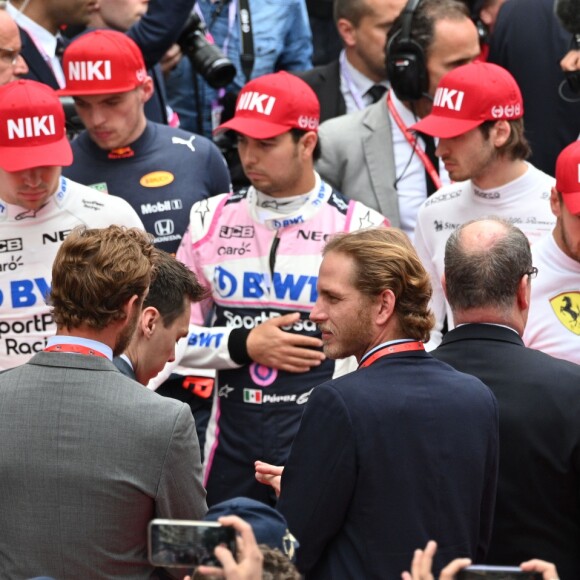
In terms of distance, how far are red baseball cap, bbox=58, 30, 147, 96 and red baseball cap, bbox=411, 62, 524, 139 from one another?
1316 millimetres

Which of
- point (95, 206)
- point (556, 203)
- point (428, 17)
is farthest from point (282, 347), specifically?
point (428, 17)

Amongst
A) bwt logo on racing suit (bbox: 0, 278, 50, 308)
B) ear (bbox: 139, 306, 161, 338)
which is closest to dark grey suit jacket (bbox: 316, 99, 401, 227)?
bwt logo on racing suit (bbox: 0, 278, 50, 308)

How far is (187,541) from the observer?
2.30m

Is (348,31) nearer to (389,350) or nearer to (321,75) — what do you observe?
(321,75)

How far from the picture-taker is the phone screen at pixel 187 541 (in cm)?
229

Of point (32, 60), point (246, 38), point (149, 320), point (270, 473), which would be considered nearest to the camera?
point (270, 473)

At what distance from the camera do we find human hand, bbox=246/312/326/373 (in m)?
4.78

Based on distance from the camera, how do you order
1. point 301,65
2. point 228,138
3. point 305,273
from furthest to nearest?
point 301,65, point 228,138, point 305,273

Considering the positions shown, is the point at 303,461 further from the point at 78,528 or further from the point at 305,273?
the point at 305,273

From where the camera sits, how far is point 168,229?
17.9ft

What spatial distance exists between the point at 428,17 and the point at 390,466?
3356mm

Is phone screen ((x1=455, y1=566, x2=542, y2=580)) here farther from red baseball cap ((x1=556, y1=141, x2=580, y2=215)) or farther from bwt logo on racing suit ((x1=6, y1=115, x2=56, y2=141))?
bwt logo on racing suit ((x1=6, y1=115, x2=56, y2=141))

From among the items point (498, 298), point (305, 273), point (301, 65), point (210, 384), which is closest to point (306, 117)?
point (305, 273)

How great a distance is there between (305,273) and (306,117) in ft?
2.46
